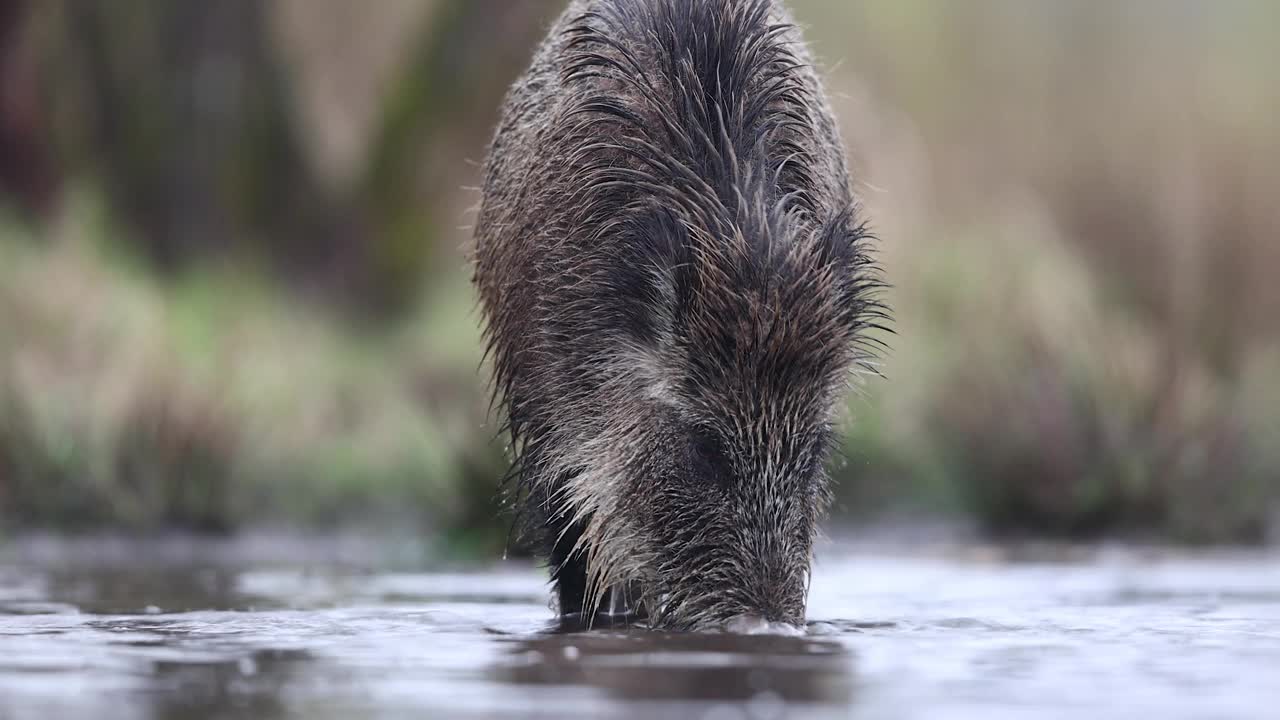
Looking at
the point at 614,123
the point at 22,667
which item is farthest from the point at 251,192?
the point at 22,667

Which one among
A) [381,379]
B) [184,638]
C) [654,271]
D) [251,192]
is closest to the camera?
[184,638]

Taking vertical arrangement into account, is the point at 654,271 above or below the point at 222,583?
above

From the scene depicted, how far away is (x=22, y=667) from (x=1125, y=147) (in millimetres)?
18483

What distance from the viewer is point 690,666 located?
20.2 feet

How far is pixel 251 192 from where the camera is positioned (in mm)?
19891

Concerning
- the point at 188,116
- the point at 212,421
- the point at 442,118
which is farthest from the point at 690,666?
the point at 188,116

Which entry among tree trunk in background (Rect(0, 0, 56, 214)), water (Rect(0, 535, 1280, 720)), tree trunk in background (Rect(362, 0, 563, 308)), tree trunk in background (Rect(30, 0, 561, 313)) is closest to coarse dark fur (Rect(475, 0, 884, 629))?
water (Rect(0, 535, 1280, 720))

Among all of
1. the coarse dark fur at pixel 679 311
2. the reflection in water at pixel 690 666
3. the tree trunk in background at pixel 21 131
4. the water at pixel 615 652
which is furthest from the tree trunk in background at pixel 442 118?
the reflection in water at pixel 690 666

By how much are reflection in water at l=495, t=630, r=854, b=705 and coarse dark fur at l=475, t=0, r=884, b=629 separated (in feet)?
1.27

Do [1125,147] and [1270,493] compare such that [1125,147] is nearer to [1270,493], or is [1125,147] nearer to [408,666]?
[1270,493]

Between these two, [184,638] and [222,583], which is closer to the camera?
[184,638]

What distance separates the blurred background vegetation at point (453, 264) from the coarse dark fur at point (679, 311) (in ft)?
5.24

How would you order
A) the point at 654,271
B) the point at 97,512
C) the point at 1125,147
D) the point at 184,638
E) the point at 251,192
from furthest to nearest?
the point at 1125,147 < the point at 251,192 < the point at 97,512 < the point at 654,271 < the point at 184,638

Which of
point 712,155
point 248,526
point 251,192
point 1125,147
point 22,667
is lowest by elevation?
point 22,667
